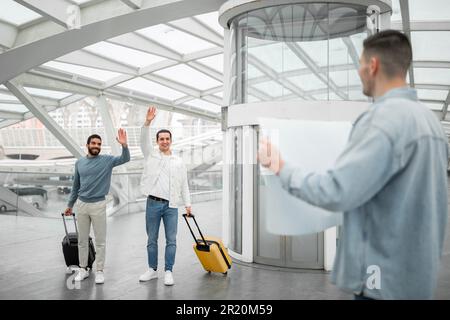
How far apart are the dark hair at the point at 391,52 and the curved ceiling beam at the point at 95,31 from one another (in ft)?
26.3

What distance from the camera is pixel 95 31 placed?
10.3 m

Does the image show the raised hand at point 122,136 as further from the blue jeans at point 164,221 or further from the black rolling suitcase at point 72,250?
the black rolling suitcase at point 72,250

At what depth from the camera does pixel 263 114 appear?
25.4 ft

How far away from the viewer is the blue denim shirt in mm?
1520

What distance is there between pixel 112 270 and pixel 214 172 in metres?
15.9

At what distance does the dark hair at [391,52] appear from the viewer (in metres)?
1.72

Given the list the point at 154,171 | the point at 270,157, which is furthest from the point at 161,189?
the point at 270,157

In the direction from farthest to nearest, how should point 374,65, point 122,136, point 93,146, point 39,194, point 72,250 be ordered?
point 39,194 → point 72,250 → point 93,146 → point 122,136 → point 374,65

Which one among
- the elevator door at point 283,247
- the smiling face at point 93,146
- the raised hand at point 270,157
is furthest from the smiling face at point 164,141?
the raised hand at point 270,157

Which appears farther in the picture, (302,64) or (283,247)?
(302,64)

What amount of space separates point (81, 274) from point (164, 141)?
7.72ft

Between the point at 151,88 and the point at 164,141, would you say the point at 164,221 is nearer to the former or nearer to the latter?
the point at 164,141
